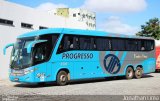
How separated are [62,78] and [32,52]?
101 inches

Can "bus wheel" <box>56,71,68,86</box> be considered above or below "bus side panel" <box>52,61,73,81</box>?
below

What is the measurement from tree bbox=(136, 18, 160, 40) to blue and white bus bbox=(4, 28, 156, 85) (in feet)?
117

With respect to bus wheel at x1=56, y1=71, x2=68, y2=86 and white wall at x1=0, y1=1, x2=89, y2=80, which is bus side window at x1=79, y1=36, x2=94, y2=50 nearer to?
bus wheel at x1=56, y1=71, x2=68, y2=86

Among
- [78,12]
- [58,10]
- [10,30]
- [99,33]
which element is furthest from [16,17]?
[78,12]

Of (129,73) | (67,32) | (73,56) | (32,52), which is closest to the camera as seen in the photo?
(32,52)

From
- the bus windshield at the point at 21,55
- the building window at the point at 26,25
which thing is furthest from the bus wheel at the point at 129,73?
the bus windshield at the point at 21,55

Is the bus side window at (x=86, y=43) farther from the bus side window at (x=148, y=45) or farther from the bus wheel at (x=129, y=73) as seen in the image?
the bus side window at (x=148, y=45)

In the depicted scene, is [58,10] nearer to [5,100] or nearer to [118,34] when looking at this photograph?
[118,34]

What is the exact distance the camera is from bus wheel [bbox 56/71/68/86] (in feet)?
64.7

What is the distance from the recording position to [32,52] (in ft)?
60.3

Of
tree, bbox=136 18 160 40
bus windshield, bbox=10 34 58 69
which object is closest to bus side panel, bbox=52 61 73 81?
bus windshield, bbox=10 34 58 69

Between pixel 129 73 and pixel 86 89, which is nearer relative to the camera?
pixel 86 89

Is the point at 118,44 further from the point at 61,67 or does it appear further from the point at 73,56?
the point at 61,67

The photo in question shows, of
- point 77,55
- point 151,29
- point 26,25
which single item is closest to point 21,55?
point 77,55
